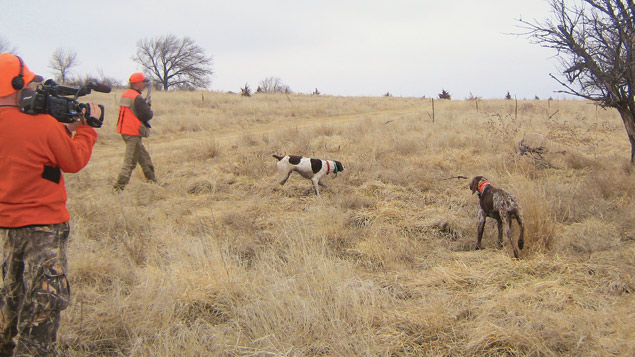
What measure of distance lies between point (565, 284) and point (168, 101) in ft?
63.0

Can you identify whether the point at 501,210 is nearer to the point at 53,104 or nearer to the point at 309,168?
the point at 309,168

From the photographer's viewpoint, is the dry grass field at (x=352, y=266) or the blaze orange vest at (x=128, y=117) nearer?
the dry grass field at (x=352, y=266)

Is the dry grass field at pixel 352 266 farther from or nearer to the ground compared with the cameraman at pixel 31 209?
nearer to the ground

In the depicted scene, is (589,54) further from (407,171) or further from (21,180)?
(21,180)

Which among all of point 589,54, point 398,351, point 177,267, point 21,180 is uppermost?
point 589,54

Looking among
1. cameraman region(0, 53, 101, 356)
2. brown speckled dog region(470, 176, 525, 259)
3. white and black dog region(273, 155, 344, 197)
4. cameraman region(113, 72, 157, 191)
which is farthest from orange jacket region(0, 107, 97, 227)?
cameraman region(113, 72, 157, 191)

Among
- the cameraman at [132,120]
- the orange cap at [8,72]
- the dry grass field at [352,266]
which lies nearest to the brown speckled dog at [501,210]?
the dry grass field at [352,266]

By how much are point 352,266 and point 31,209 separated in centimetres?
248

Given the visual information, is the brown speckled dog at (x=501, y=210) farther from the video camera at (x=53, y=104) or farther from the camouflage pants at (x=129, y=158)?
the camouflage pants at (x=129, y=158)

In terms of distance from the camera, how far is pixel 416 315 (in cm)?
284

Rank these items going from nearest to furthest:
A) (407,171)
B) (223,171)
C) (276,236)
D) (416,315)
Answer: (416,315) → (276,236) → (407,171) → (223,171)

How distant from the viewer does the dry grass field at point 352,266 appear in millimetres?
2660

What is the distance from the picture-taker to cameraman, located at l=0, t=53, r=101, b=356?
220 centimetres

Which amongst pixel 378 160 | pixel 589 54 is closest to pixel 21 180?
pixel 378 160
